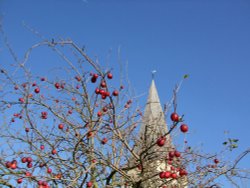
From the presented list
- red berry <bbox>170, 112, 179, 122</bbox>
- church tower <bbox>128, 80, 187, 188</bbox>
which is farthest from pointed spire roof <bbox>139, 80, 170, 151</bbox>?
red berry <bbox>170, 112, 179, 122</bbox>

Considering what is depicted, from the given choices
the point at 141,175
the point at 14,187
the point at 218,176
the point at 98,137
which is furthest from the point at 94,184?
the point at 218,176

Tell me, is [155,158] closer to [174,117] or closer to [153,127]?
[153,127]

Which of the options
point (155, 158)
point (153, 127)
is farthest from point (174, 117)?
point (153, 127)

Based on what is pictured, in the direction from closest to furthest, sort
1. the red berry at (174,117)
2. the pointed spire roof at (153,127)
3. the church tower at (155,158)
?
1. the red berry at (174,117)
2. the church tower at (155,158)
3. the pointed spire roof at (153,127)

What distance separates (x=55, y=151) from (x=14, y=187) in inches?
35.5

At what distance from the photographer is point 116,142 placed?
6.96 meters

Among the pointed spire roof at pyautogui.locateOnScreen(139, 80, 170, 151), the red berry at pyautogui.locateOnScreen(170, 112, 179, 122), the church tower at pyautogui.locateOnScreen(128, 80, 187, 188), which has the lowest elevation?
the red berry at pyautogui.locateOnScreen(170, 112, 179, 122)

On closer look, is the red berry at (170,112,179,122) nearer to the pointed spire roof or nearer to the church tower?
the church tower

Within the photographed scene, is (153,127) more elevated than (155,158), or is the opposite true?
(153,127)

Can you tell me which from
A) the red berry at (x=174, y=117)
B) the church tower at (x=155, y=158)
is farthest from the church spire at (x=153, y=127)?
the red berry at (x=174, y=117)

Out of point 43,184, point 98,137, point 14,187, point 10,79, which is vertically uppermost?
point 10,79

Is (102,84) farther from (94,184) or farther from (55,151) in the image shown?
(94,184)

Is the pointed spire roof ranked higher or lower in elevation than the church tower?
higher

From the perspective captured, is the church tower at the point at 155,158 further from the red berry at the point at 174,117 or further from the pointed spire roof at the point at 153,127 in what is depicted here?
the red berry at the point at 174,117
